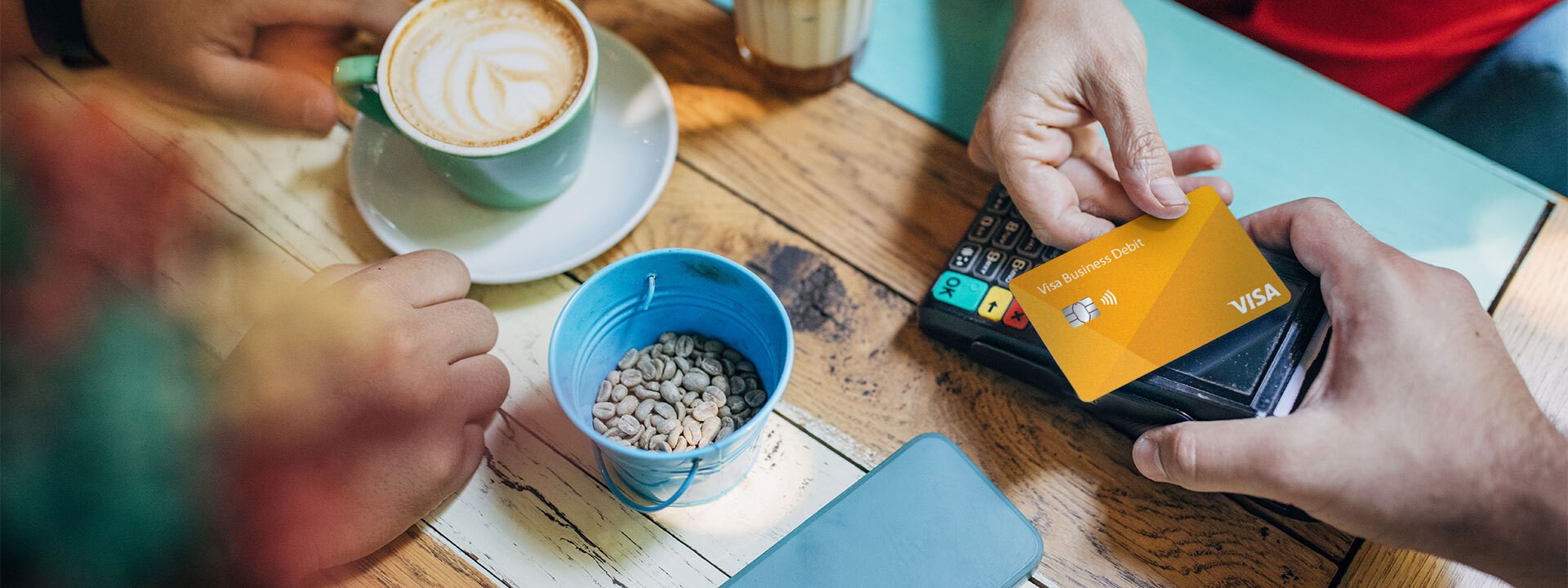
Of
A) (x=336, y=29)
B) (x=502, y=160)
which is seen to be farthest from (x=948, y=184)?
(x=336, y=29)

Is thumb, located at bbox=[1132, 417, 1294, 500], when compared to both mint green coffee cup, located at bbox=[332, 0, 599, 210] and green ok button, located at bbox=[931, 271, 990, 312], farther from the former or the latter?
mint green coffee cup, located at bbox=[332, 0, 599, 210]

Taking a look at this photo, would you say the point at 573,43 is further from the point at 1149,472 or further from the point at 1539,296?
the point at 1539,296

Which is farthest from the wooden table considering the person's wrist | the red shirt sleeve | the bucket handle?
the red shirt sleeve

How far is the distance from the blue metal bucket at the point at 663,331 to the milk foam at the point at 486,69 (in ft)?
0.57

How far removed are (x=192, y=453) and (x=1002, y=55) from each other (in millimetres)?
647

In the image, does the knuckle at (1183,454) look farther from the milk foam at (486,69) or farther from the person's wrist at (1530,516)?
the milk foam at (486,69)

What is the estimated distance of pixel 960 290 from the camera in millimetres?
678

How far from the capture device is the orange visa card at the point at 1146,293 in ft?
1.99

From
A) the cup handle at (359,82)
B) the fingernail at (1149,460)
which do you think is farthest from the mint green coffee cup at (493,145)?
the fingernail at (1149,460)

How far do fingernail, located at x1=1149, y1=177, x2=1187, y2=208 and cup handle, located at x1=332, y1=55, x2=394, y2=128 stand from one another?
1.95ft

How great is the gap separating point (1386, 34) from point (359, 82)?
961 millimetres

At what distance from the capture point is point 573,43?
0.72 metres

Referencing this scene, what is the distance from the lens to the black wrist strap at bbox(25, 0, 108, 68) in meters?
0.71

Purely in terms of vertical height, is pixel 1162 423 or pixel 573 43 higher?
pixel 573 43
